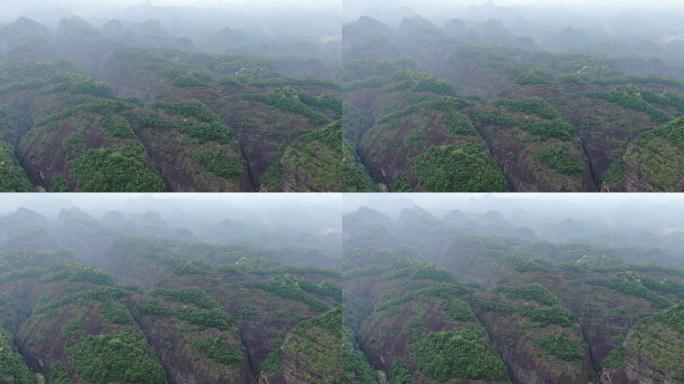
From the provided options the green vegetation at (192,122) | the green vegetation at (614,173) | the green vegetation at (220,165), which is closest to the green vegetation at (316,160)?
the green vegetation at (220,165)

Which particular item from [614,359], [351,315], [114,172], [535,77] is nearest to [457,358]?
[351,315]

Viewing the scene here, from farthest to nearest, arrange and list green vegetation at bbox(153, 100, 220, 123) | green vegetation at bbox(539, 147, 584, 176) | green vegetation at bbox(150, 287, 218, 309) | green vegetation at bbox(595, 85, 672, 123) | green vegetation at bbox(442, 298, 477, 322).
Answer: green vegetation at bbox(150, 287, 218, 309)
green vegetation at bbox(442, 298, 477, 322)
green vegetation at bbox(153, 100, 220, 123)
green vegetation at bbox(595, 85, 672, 123)
green vegetation at bbox(539, 147, 584, 176)

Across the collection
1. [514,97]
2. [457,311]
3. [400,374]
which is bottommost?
[400,374]

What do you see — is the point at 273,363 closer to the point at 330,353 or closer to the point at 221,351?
the point at 221,351

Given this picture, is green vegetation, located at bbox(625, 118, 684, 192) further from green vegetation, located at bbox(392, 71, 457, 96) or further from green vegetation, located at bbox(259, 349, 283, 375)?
green vegetation, located at bbox(259, 349, 283, 375)

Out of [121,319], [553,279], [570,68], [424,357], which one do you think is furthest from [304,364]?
[570,68]

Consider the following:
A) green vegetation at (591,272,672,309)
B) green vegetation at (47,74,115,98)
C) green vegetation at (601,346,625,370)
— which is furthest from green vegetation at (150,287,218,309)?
green vegetation at (591,272,672,309)
